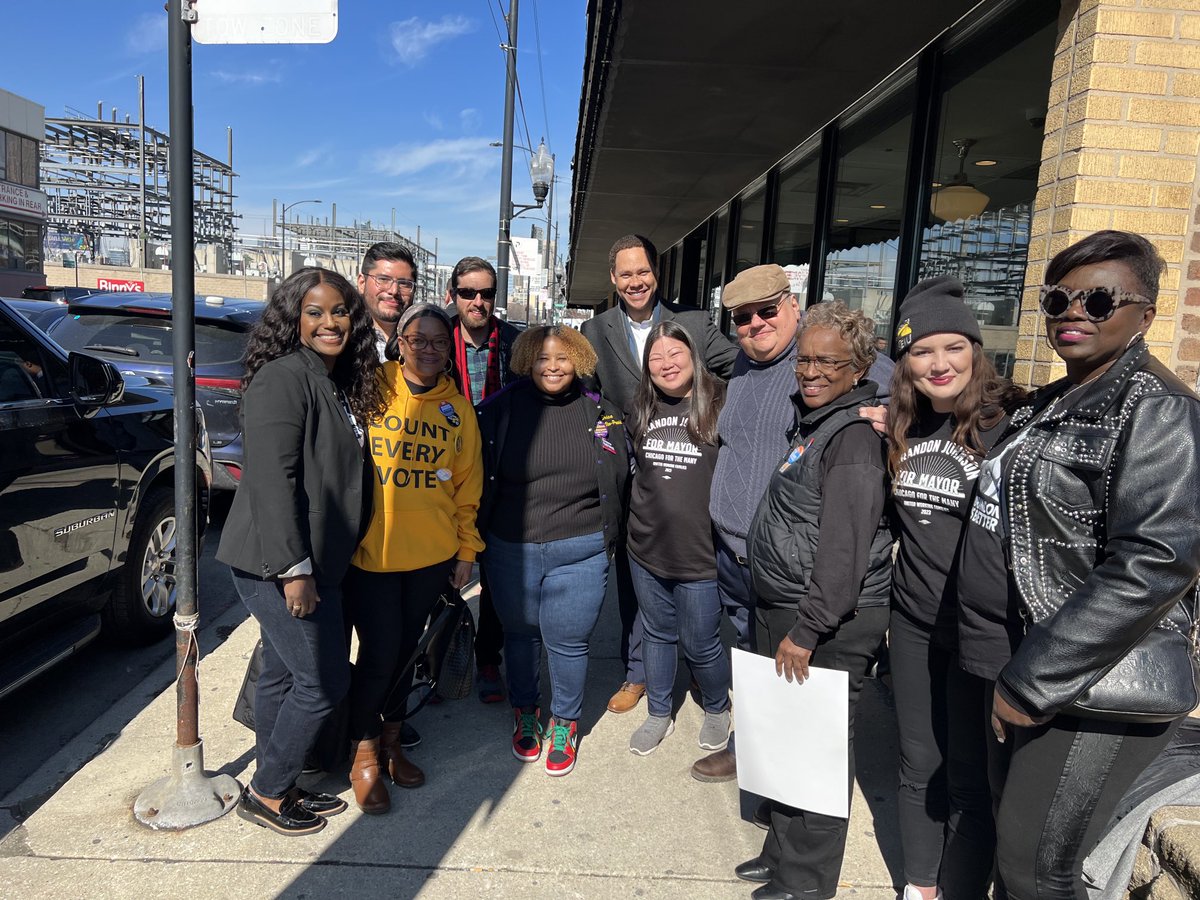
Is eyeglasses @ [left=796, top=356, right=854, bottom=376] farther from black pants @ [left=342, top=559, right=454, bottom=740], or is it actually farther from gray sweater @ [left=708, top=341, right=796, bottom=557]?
black pants @ [left=342, top=559, right=454, bottom=740]

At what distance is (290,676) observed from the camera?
2754 mm

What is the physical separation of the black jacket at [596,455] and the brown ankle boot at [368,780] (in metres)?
0.91

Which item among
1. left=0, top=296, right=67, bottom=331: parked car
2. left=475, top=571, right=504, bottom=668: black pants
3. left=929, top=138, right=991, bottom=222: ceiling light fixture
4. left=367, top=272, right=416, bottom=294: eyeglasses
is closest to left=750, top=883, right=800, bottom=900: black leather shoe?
left=475, top=571, right=504, bottom=668: black pants

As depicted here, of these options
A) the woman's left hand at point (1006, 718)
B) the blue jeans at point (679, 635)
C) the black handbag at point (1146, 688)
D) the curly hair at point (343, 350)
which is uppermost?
the curly hair at point (343, 350)

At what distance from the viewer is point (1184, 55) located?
2.75 m

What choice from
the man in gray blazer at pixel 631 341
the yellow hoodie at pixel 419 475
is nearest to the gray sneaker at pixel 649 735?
the man in gray blazer at pixel 631 341

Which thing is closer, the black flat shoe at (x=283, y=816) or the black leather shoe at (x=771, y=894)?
the black leather shoe at (x=771, y=894)

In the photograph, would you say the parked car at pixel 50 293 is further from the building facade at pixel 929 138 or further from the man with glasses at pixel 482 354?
the man with glasses at pixel 482 354

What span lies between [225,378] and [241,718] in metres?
3.42

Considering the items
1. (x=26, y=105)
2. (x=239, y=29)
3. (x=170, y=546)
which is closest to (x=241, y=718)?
(x=170, y=546)

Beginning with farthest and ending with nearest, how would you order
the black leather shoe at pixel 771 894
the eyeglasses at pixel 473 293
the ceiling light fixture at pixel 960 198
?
1. the ceiling light fixture at pixel 960 198
2. the eyeglasses at pixel 473 293
3. the black leather shoe at pixel 771 894

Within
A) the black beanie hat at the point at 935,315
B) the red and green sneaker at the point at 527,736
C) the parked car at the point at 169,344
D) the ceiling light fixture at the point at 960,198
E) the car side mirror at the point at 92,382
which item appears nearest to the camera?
the black beanie hat at the point at 935,315

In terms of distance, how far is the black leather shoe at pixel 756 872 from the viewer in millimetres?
2604

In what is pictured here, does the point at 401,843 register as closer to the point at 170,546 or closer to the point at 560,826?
the point at 560,826
